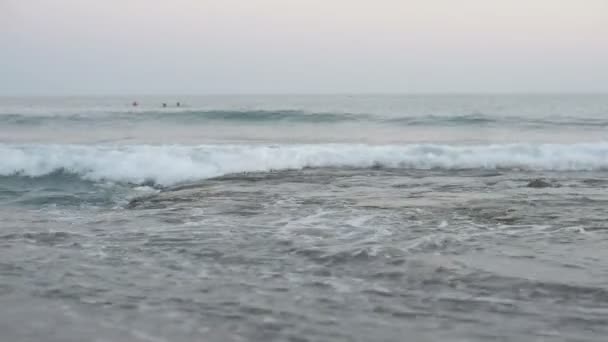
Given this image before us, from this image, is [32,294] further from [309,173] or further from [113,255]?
[309,173]

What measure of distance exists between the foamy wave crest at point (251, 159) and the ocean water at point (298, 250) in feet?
0.31

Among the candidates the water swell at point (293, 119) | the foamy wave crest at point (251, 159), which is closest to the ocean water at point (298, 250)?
the foamy wave crest at point (251, 159)

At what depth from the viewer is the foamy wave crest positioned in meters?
14.4

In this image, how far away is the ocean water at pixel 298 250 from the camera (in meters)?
4.24

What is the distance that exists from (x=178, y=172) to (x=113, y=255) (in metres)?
8.27

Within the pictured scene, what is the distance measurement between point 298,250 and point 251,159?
1030 cm

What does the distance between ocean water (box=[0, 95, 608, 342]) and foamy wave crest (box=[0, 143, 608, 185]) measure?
0.09m

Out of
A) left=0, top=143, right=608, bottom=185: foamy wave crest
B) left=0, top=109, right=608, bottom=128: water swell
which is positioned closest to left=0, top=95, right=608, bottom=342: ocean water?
left=0, top=143, right=608, bottom=185: foamy wave crest

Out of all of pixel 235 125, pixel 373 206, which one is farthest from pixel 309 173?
pixel 235 125

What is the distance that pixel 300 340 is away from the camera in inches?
155

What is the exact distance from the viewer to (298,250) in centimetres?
635

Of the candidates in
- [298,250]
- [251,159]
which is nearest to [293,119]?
[251,159]

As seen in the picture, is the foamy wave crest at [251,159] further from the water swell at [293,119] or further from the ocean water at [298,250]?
the water swell at [293,119]

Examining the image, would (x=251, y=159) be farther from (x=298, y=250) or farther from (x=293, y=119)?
(x=293, y=119)
